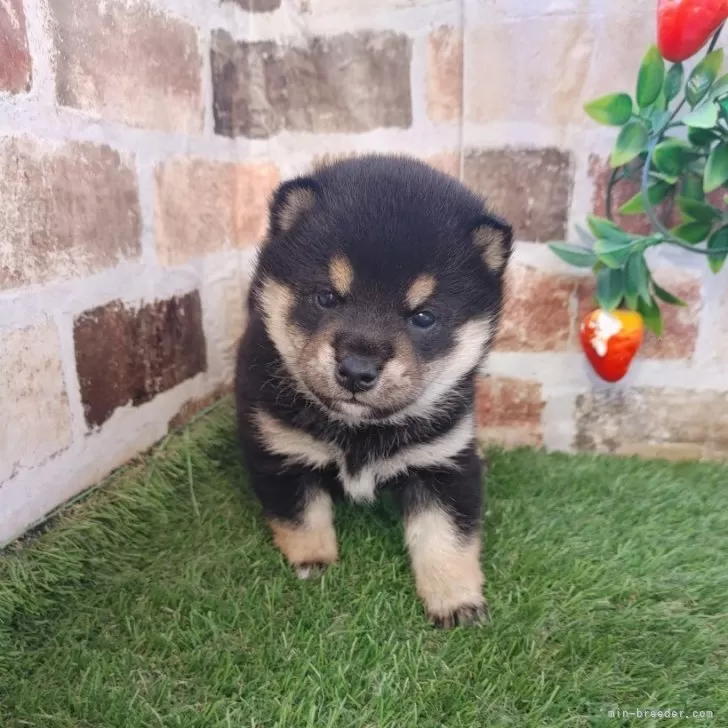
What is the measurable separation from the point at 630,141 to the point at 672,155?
4.3 inches

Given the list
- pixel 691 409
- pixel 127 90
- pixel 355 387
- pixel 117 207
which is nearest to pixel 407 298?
pixel 355 387

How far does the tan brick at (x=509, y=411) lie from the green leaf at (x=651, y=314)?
39cm

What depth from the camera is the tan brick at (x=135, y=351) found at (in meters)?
1.56

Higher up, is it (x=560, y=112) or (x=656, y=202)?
(x=560, y=112)

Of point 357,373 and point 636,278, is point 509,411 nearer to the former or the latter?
point 636,278

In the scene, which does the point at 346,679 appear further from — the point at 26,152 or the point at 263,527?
the point at 26,152

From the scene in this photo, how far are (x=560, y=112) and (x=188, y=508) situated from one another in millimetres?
1459

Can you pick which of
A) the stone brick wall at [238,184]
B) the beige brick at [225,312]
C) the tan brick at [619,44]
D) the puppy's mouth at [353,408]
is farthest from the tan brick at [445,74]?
the puppy's mouth at [353,408]

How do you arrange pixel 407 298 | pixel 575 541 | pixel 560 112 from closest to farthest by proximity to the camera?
pixel 407 298 < pixel 575 541 < pixel 560 112

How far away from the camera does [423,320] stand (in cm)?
129

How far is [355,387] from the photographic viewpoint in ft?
3.97

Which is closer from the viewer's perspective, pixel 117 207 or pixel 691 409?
pixel 117 207

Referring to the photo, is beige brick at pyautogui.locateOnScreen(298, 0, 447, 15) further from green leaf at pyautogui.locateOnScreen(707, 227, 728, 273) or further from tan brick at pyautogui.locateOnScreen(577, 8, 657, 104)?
green leaf at pyautogui.locateOnScreen(707, 227, 728, 273)

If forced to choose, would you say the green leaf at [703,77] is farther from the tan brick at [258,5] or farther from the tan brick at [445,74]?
the tan brick at [258,5]
